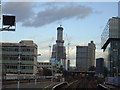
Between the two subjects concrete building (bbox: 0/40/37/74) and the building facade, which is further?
concrete building (bbox: 0/40/37/74)

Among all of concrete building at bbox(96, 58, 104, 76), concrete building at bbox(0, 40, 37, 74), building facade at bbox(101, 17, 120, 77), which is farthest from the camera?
concrete building at bbox(96, 58, 104, 76)

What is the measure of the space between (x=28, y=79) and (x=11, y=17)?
155ft

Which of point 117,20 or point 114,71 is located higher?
point 117,20

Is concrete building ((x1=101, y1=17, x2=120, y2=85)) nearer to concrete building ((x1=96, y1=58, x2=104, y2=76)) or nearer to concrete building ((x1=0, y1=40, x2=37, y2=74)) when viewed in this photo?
concrete building ((x1=0, y1=40, x2=37, y2=74))

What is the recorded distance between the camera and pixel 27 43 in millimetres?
143250

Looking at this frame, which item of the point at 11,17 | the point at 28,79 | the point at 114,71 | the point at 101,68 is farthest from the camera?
the point at 101,68

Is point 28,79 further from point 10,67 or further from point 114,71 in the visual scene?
point 10,67

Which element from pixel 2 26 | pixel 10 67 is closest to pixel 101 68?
pixel 10 67

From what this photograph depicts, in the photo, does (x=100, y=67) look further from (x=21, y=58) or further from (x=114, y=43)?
(x=114, y=43)

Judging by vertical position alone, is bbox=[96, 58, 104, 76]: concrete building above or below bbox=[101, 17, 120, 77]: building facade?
below

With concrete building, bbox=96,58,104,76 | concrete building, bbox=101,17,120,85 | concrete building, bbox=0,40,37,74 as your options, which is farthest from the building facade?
concrete building, bbox=96,58,104,76

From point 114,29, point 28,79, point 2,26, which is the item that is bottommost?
point 28,79

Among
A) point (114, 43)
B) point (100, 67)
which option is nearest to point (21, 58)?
point (114, 43)

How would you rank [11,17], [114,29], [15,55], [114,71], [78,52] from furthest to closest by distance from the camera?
[78,52] < [15,55] < [114,29] < [114,71] < [11,17]
